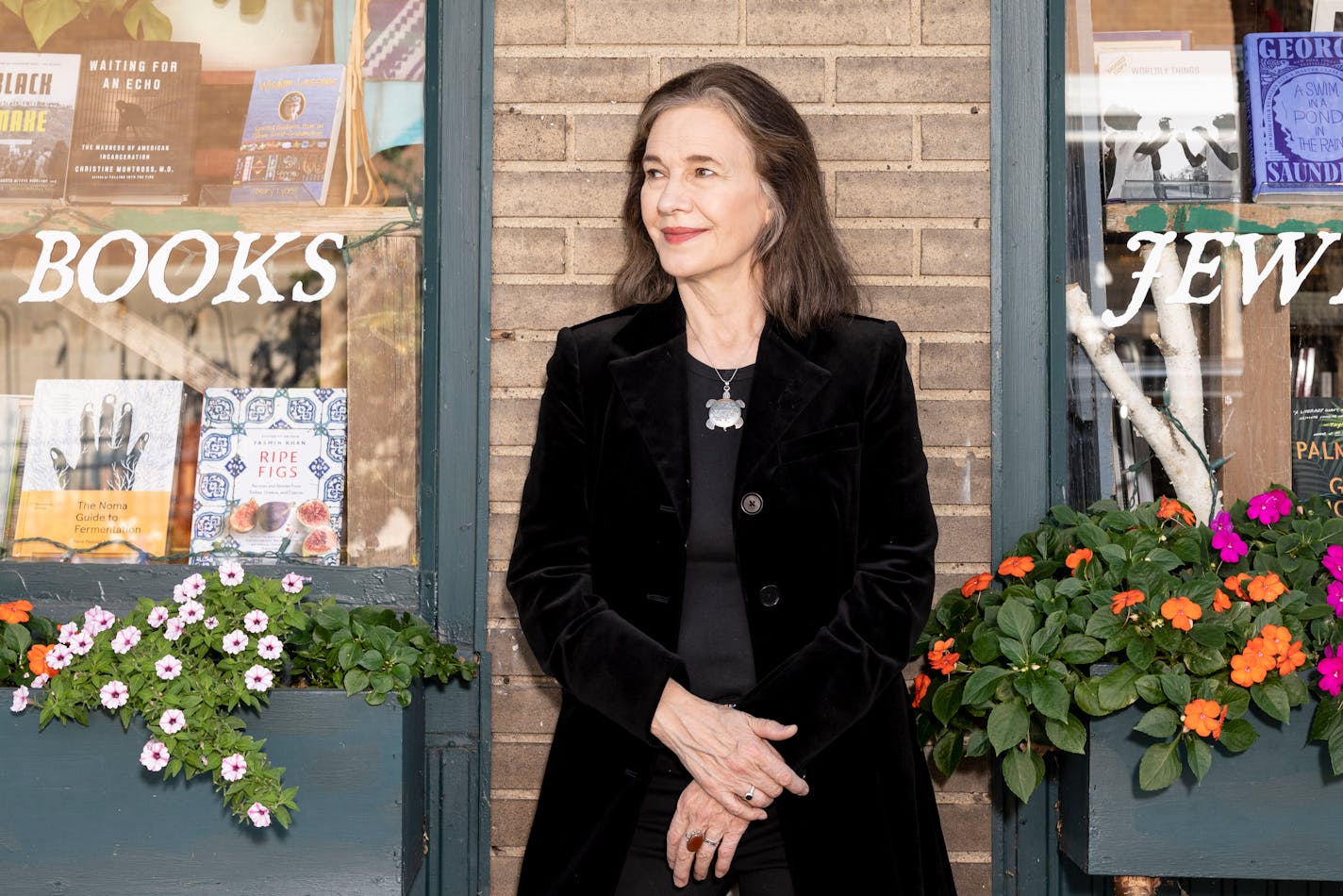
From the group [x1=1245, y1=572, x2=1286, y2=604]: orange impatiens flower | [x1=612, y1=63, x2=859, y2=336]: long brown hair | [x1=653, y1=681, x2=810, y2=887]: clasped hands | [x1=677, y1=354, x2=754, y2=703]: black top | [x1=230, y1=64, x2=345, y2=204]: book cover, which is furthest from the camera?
[x1=230, y1=64, x2=345, y2=204]: book cover

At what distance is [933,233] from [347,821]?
1856mm

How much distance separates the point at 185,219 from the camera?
320 centimetres

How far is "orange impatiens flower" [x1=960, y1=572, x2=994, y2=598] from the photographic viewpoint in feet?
9.20

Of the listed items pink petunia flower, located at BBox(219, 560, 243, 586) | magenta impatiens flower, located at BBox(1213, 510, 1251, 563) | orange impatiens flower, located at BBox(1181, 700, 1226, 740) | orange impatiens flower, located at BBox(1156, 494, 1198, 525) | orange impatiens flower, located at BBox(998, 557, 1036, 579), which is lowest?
orange impatiens flower, located at BBox(1181, 700, 1226, 740)

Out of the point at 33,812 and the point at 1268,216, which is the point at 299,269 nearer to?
the point at 33,812

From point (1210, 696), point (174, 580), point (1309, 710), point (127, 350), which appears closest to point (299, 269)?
point (127, 350)

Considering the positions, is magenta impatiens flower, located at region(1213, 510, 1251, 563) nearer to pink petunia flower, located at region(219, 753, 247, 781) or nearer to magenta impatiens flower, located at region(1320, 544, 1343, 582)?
magenta impatiens flower, located at region(1320, 544, 1343, 582)

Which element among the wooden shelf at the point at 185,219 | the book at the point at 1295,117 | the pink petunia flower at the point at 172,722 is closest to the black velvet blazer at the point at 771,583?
the pink petunia flower at the point at 172,722

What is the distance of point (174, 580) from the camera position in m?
3.03

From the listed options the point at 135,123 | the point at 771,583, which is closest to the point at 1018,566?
the point at 771,583

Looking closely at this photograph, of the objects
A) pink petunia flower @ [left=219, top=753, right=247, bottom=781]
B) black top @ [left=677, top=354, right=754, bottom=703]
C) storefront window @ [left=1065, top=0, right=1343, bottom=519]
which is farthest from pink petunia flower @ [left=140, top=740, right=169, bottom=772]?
storefront window @ [left=1065, top=0, right=1343, bottom=519]

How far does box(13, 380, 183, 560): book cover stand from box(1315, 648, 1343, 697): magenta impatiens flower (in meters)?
2.64

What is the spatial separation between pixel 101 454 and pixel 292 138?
0.94m

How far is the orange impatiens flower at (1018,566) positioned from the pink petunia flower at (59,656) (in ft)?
6.48
